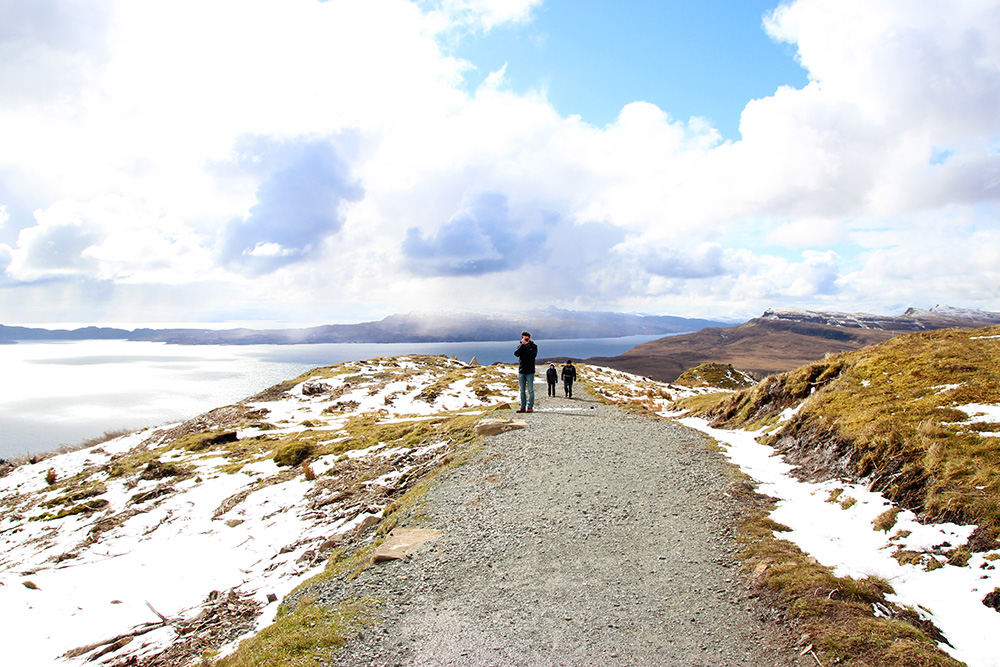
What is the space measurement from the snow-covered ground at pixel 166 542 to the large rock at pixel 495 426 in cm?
169

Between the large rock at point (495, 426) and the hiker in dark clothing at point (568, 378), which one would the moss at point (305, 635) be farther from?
the hiker in dark clothing at point (568, 378)

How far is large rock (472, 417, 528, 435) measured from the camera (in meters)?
17.2

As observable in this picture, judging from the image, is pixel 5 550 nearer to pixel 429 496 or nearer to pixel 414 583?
pixel 429 496

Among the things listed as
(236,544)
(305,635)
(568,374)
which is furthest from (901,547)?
(568,374)

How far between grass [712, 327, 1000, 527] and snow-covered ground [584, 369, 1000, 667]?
0.43 meters

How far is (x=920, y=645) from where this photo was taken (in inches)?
189

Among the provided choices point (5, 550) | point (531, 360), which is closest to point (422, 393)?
point (531, 360)

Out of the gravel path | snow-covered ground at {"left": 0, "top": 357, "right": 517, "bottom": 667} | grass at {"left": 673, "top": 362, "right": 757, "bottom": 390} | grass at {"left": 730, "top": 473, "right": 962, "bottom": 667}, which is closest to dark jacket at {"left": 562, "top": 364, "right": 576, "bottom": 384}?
snow-covered ground at {"left": 0, "top": 357, "right": 517, "bottom": 667}

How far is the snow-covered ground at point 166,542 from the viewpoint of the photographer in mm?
9359

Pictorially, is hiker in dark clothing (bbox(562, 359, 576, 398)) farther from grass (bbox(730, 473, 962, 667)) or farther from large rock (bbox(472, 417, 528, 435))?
grass (bbox(730, 473, 962, 667))

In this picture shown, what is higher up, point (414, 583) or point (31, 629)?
point (414, 583)

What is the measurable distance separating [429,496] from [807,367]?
50.5 ft

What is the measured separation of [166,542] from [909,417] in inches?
810

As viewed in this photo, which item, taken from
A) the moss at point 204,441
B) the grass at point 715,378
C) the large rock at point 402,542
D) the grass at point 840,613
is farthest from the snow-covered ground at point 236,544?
the grass at point 715,378
